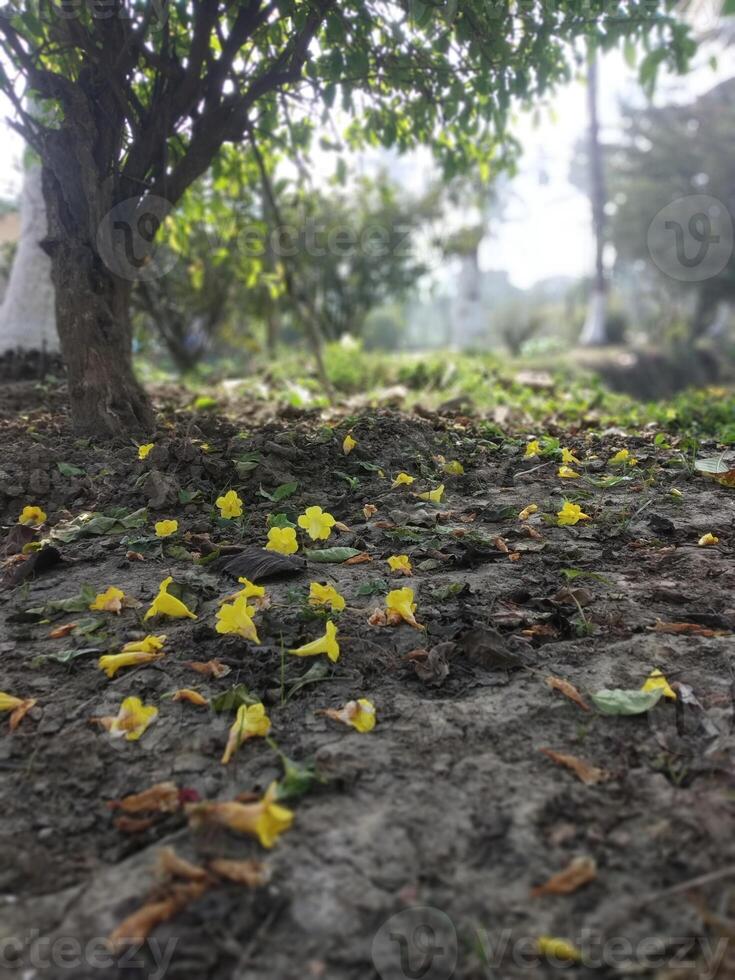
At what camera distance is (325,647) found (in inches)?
68.9

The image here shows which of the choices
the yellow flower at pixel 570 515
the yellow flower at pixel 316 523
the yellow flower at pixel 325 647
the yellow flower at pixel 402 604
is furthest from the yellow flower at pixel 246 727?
the yellow flower at pixel 570 515

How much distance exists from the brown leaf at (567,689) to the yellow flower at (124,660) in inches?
36.9

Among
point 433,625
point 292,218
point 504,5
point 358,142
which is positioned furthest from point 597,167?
point 433,625

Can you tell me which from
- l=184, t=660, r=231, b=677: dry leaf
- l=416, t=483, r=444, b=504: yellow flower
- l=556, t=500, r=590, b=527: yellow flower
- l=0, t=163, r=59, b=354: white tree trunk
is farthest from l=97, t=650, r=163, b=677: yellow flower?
l=0, t=163, r=59, b=354: white tree trunk

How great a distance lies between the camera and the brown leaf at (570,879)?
1.12 metres

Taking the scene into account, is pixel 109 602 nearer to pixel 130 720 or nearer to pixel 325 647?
pixel 130 720

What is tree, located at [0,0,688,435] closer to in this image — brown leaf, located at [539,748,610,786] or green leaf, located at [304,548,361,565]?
green leaf, located at [304,548,361,565]

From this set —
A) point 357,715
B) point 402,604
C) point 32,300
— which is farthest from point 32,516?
point 32,300

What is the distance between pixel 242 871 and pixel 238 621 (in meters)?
0.72

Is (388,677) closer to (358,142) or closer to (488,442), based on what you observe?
(488,442)

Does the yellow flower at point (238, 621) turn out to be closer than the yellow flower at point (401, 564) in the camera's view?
Yes

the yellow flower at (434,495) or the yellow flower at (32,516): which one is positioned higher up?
the yellow flower at (32,516)

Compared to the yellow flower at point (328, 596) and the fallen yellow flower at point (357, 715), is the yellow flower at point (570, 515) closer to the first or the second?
the yellow flower at point (328, 596)

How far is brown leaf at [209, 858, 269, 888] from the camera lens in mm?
1139
